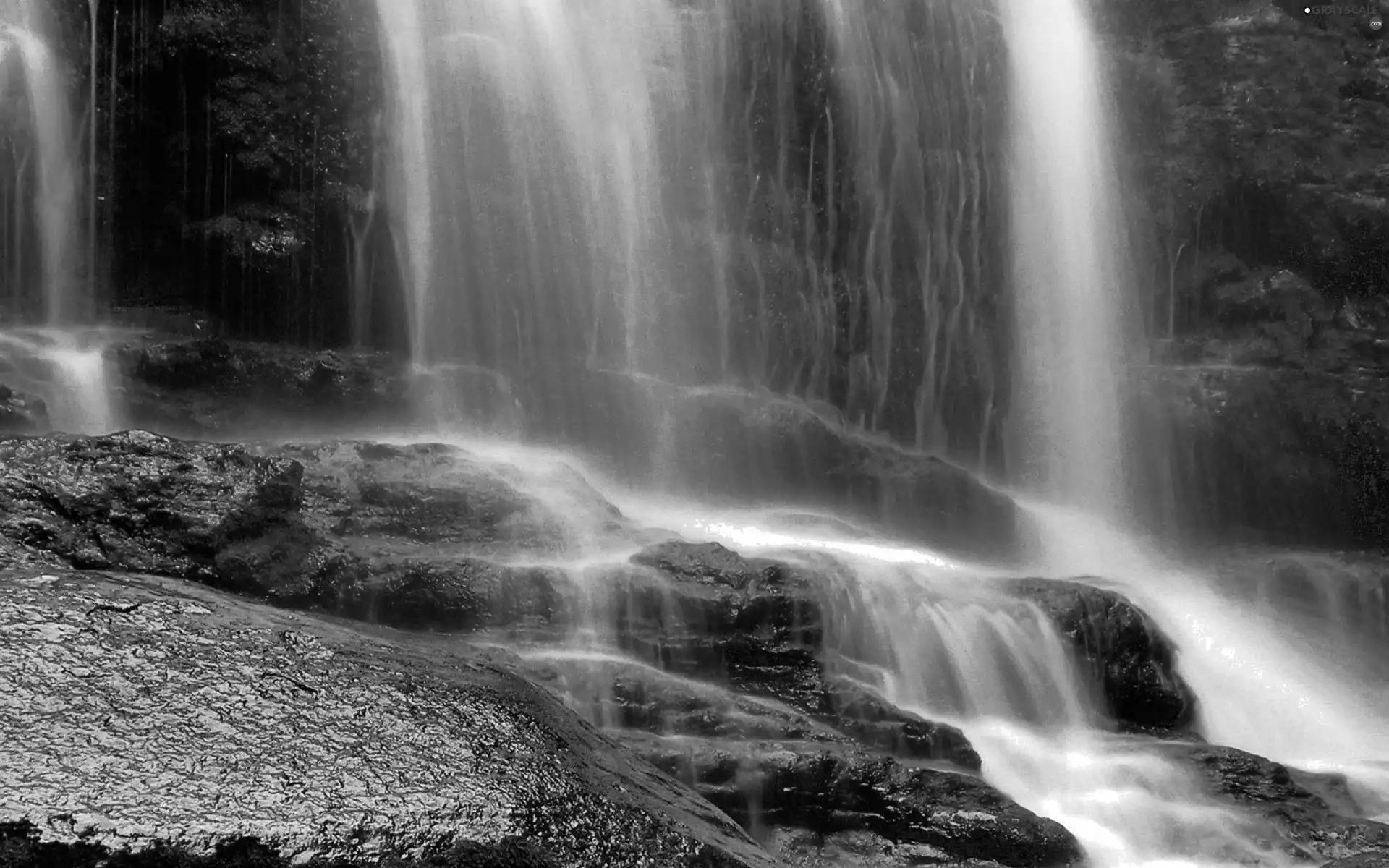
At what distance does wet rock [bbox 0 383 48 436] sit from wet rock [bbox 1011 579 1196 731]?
8.99 metres

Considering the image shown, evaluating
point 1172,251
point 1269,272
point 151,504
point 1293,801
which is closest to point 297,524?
point 151,504

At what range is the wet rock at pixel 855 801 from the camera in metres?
7.01

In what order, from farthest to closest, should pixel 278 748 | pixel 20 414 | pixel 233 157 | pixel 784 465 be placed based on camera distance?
pixel 784 465 → pixel 233 157 → pixel 20 414 → pixel 278 748

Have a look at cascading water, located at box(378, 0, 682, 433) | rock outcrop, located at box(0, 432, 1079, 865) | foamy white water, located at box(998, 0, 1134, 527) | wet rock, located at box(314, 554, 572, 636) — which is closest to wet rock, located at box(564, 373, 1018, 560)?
cascading water, located at box(378, 0, 682, 433)

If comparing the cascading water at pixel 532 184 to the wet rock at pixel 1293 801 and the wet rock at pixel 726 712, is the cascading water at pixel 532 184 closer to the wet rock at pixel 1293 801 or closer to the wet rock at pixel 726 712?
the wet rock at pixel 726 712

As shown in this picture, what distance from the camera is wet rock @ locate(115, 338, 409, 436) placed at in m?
12.0

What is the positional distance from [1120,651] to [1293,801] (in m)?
1.98

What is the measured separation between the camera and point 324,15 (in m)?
13.9

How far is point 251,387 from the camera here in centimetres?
1274

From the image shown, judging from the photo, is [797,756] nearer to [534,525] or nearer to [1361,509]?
[534,525]

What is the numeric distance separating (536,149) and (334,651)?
12.0m

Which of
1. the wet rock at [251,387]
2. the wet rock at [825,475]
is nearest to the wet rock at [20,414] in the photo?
the wet rock at [251,387]

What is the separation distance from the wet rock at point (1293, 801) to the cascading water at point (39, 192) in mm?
11403

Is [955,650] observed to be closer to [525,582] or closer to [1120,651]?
[1120,651]
